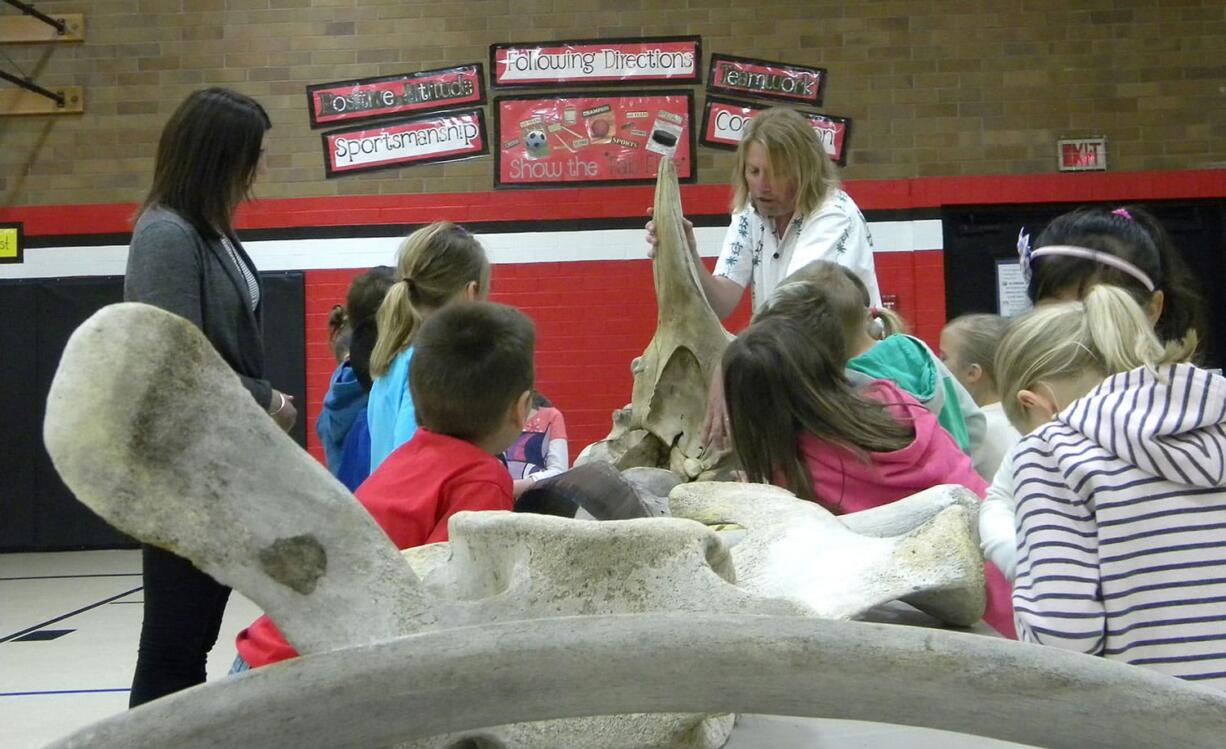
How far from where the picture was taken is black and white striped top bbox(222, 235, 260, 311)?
2.10 m

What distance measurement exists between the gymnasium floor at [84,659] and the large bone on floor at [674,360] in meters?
1.15

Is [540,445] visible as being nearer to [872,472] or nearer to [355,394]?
[355,394]

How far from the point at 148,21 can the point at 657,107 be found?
10.4 feet

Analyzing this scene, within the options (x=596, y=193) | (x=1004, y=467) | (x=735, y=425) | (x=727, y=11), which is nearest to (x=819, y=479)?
(x=735, y=425)

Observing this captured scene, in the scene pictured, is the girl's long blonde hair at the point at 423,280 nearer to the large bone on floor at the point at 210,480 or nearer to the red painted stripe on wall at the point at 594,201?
the large bone on floor at the point at 210,480

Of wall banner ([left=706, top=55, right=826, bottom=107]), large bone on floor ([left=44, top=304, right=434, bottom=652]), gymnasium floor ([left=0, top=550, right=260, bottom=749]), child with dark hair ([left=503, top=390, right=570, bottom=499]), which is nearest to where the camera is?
large bone on floor ([left=44, top=304, right=434, bottom=652])

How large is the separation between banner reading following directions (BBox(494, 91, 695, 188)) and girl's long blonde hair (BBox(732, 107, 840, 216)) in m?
4.46

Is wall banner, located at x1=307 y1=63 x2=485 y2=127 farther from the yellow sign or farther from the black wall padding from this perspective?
the yellow sign

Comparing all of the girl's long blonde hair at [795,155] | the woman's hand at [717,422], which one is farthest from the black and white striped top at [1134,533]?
the girl's long blonde hair at [795,155]

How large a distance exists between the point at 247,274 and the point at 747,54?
215 inches

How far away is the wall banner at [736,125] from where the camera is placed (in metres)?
7.02

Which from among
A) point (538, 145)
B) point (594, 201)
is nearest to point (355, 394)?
point (594, 201)

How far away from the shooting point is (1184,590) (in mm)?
1264

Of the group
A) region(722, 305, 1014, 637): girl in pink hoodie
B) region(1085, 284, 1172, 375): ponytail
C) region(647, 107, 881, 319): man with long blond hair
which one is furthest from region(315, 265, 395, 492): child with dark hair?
region(1085, 284, 1172, 375): ponytail
